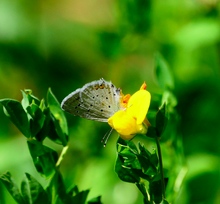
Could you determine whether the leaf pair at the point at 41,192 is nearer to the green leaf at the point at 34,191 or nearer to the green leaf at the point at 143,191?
the green leaf at the point at 34,191

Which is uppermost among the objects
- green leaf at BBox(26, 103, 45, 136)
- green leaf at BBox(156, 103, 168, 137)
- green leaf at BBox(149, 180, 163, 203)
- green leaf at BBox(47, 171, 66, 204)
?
green leaf at BBox(26, 103, 45, 136)

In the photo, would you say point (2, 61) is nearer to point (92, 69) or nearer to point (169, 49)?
point (92, 69)

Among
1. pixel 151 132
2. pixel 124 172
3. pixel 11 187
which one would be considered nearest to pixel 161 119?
pixel 151 132

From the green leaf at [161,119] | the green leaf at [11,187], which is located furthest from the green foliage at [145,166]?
the green leaf at [11,187]

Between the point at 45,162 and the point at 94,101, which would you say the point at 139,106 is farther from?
the point at 45,162

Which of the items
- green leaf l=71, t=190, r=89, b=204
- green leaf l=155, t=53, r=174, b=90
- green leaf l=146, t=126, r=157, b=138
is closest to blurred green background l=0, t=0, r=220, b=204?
green leaf l=155, t=53, r=174, b=90

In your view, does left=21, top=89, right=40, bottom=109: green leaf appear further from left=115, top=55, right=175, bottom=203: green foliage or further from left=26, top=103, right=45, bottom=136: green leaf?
left=115, top=55, right=175, bottom=203: green foliage
